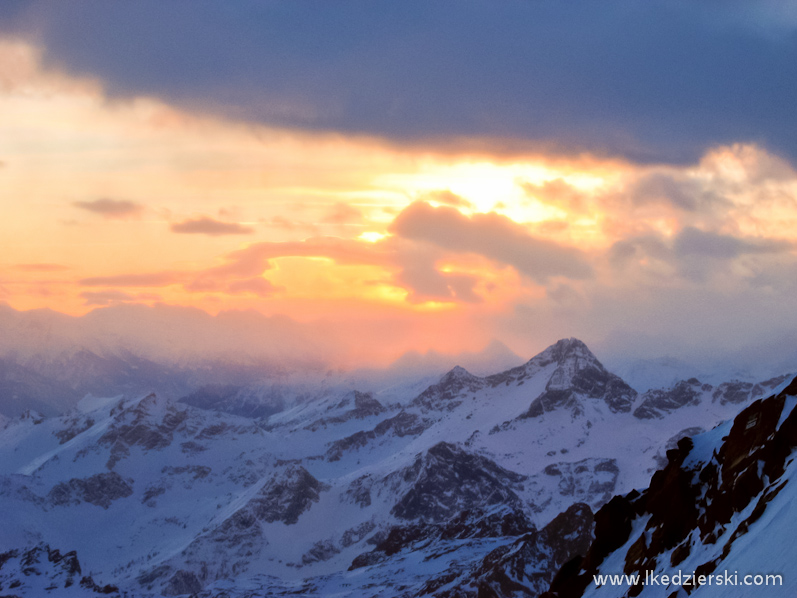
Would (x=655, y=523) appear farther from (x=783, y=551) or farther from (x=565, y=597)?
(x=783, y=551)

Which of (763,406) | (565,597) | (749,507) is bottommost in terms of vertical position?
(565,597)

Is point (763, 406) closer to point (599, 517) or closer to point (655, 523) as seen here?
point (655, 523)

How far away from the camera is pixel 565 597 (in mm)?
84938

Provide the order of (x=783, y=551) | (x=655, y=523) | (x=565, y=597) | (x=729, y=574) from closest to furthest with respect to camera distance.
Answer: (x=783, y=551) < (x=729, y=574) < (x=655, y=523) < (x=565, y=597)

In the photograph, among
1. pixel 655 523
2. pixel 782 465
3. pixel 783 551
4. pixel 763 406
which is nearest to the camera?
pixel 783 551

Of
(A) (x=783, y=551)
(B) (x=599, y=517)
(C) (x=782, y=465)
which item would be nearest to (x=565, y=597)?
(B) (x=599, y=517)

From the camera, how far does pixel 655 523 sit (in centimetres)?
7562

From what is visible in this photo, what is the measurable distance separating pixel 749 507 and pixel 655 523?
→ 583 inches

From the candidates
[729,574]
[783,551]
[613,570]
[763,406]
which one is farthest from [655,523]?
[783,551]

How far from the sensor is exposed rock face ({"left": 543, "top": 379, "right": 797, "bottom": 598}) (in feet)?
204

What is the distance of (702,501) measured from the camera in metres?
72.2

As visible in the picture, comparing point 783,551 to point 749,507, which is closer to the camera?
point 783,551

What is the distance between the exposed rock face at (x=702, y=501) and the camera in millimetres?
62219

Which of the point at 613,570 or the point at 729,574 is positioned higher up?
the point at 729,574
